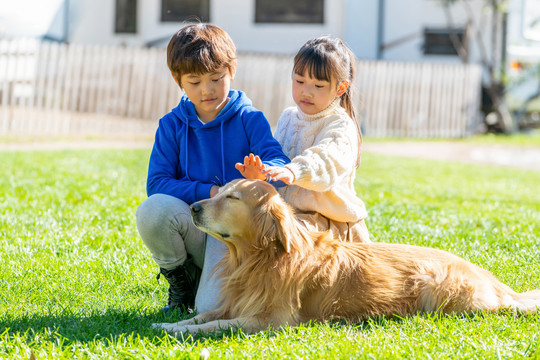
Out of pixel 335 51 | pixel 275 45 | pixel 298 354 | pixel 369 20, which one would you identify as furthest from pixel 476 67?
pixel 298 354

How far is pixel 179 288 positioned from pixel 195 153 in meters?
0.83

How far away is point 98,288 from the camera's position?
14.1 ft

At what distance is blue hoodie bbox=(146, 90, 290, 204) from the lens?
4078 millimetres

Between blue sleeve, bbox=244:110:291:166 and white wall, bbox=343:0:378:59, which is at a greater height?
white wall, bbox=343:0:378:59

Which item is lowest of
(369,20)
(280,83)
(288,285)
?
(288,285)

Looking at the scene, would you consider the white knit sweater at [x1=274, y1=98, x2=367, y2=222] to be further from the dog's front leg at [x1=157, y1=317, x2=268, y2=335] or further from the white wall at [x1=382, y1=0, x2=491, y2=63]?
the white wall at [x1=382, y1=0, x2=491, y2=63]

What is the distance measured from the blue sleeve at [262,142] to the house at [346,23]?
562 inches

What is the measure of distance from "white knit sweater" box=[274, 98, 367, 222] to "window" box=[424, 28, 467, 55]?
1556 cm

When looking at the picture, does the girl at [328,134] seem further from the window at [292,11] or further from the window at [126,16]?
the window at [126,16]

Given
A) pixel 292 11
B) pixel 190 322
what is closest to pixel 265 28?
pixel 292 11

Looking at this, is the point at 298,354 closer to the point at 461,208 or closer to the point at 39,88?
the point at 461,208

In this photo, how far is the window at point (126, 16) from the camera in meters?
20.1

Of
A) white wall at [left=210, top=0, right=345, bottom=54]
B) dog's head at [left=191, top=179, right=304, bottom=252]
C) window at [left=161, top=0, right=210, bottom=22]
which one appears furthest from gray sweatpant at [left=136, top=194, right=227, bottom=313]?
window at [left=161, top=0, right=210, bottom=22]

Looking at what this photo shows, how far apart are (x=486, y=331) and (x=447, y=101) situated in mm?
15612
